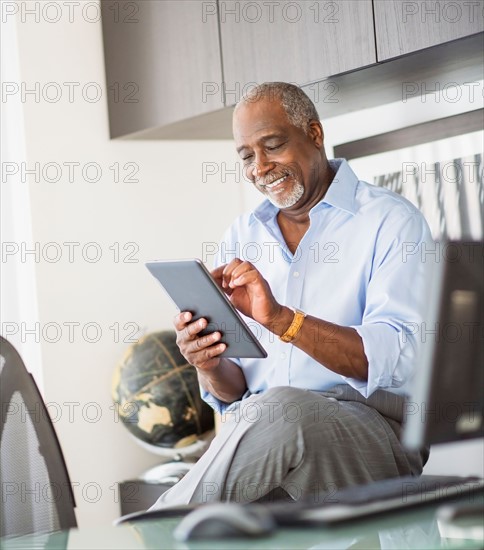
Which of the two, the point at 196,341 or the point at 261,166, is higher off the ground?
the point at 261,166

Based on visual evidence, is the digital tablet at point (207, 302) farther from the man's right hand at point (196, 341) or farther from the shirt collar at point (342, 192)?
the shirt collar at point (342, 192)

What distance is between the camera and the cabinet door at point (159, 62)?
3.47 metres

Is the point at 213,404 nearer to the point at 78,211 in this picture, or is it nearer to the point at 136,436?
the point at 136,436

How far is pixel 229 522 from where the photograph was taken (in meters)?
1.12

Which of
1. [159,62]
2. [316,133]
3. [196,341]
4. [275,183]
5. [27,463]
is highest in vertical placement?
[159,62]

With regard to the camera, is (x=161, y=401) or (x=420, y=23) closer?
(x=420, y=23)

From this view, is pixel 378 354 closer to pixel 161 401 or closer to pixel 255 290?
pixel 255 290

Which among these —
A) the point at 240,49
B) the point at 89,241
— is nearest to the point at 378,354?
the point at 240,49

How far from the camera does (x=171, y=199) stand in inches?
155

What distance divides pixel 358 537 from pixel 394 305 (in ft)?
3.53

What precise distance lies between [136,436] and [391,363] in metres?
1.64

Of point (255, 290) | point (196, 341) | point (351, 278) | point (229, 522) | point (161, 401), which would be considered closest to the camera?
point (229, 522)

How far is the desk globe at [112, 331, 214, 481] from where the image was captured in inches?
139

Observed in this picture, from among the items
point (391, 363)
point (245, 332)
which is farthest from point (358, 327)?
point (245, 332)
